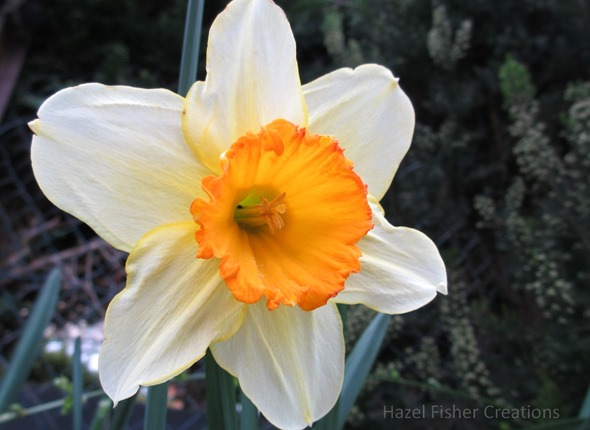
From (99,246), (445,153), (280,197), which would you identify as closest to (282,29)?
(280,197)

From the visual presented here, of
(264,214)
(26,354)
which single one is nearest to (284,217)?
(264,214)

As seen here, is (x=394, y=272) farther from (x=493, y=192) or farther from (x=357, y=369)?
(x=493, y=192)

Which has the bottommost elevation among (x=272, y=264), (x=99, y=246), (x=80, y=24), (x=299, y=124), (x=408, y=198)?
(x=99, y=246)

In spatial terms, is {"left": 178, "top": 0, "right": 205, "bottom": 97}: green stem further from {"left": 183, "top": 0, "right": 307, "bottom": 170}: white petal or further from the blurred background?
the blurred background

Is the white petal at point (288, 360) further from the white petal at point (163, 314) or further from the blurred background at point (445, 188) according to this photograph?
the blurred background at point (445, 188)

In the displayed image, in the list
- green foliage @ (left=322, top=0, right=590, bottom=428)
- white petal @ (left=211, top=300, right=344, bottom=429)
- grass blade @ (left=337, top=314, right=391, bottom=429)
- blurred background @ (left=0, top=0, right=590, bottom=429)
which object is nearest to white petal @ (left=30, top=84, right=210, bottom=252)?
white petal @ (left=211, top=300, right=344, bottom=429)

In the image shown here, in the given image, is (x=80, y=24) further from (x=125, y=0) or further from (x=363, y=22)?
(x=363, y=22)
